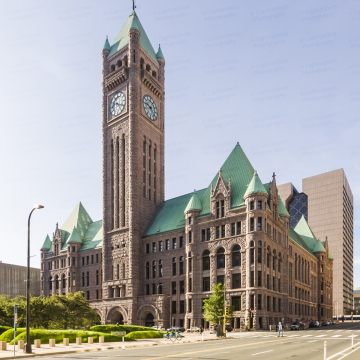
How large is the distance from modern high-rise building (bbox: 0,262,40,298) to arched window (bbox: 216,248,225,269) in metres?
94.2

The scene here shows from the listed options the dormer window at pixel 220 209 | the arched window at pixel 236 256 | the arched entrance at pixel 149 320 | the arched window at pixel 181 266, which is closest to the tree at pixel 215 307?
the arched window at pixel 236 256

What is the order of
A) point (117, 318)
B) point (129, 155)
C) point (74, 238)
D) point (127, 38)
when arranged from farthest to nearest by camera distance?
point (74, 238) → point (127, 38) → point (129, 155) → point (117, 318)

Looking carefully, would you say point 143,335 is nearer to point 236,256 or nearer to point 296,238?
point 236,256

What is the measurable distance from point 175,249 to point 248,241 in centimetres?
1789

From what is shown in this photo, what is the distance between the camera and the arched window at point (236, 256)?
72569mm

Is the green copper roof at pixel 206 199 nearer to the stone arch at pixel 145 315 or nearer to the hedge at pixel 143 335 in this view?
the stone arch at pixel 145 315

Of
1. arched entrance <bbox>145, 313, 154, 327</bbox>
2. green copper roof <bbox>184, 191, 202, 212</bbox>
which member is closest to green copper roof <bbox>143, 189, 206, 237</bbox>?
green copper roof <bbox>184, 191, 202, 212</bbox>

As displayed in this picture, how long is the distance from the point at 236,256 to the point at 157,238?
19.8 metres

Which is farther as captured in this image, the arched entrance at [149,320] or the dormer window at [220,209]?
the arched entrance at [149,320]

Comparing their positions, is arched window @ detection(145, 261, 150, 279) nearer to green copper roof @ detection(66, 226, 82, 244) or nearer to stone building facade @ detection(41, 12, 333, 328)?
stone building facade @ detection(41, 12, 333, 328)

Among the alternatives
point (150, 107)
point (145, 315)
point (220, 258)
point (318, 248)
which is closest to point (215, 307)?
point (220, 258)

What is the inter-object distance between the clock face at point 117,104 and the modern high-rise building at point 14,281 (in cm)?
8161

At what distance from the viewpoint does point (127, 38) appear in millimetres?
96438

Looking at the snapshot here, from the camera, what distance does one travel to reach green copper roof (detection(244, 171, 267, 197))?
71062mm
